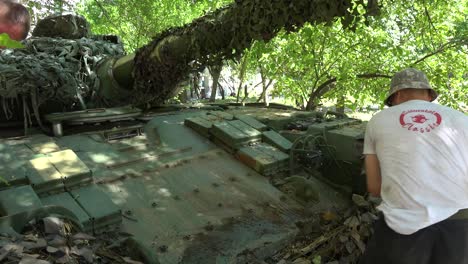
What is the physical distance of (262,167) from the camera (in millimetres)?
4676

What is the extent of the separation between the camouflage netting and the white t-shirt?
3.51m

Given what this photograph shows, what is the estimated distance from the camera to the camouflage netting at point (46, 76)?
4312mm

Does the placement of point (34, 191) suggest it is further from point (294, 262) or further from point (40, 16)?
point (40, 16)

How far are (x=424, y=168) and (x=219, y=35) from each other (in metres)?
2.36

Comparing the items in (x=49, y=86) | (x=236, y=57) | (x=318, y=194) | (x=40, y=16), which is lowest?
(x=318, y=194)

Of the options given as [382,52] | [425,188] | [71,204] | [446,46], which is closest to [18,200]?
[71,204]

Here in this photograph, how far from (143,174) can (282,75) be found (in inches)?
314

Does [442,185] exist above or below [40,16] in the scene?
below

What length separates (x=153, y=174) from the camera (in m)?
4.30

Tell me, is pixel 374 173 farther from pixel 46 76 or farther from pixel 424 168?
pixel 46 76

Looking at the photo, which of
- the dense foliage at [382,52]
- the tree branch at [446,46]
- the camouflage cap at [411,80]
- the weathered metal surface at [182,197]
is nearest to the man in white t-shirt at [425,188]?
the camouflage cap at [411,80]

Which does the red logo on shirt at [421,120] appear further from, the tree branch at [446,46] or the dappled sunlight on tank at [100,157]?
the tree branch at [446,46]

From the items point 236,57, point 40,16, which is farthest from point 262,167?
point 40,16

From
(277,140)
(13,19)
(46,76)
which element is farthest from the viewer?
(277,140)
